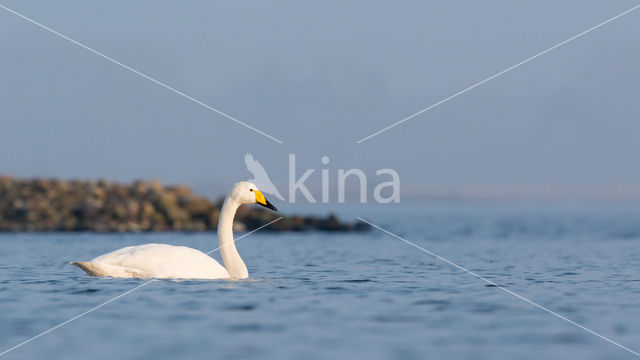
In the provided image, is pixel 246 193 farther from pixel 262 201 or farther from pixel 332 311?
pixel 332 311

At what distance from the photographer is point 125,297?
15141 mm

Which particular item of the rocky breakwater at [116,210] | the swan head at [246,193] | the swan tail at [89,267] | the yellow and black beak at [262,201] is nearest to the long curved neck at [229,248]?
the swan head at [246,193]

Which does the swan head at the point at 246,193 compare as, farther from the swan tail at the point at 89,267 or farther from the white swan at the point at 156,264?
the swan tail at the point at 89,267

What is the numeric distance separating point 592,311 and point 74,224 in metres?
30.6

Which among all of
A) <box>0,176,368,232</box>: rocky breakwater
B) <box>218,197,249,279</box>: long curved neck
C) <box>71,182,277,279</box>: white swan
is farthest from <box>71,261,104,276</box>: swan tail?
<box>0,176,368,232</box>: rocky breakwater

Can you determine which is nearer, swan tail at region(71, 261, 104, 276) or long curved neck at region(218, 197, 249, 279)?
swan tail at region(71, 261, 104, 276)

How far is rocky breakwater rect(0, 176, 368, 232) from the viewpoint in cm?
4078

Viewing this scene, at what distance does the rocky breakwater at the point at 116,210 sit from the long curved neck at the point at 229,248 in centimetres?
2303

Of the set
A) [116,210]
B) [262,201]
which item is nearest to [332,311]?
[262,201]

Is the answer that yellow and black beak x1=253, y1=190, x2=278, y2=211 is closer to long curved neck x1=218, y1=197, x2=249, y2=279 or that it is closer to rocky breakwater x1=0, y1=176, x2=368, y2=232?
long curved neck x1=218, y1=197, x2=249, y2=279

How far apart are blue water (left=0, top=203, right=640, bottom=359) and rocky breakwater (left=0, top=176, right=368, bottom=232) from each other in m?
15.9

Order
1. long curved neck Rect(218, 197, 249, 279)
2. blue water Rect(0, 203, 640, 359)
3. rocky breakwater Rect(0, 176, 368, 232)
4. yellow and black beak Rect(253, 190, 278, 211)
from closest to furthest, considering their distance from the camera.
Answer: blue water Rect(0, 203, 640, 359) < yellow and black beak Rect(253, 190, 278, 211) < long curved neck Rect(218, 197, 249, 279) < rocky breakwater Rect(0, 176, 368, 232)

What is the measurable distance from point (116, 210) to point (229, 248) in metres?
24.9

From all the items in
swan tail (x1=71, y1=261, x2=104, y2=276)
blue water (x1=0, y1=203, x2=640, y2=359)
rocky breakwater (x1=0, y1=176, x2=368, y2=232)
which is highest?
rocky breakwater (x1=0, y1=176, x2=368, y2=232)
